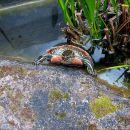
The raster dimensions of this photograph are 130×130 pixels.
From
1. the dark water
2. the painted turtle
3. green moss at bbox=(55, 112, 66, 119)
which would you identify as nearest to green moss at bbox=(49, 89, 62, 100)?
green moss at bbox=(55, 112, 66, 119)

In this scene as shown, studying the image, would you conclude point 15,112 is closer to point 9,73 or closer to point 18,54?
point 9,73

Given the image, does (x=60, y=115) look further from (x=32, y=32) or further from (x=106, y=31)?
(x=32, y=32)

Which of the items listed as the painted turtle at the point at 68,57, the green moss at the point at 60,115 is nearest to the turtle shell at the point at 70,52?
the painted turtle at the point at 68,57

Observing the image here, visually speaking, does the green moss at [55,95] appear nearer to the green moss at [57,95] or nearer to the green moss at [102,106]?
the green moss at [57,95]

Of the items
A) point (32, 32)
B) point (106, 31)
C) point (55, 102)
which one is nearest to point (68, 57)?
point (106, 31)

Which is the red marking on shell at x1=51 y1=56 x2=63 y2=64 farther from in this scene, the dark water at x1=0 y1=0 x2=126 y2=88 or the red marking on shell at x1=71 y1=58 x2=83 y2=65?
the dark water at x1=0 y1=0 x2=126 y2=88
